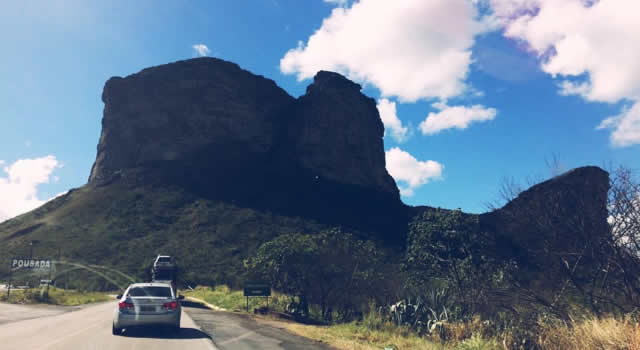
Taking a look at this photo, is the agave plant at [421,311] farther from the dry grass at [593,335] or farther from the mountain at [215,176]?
the mountain at [215,176]

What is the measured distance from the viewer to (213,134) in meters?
103

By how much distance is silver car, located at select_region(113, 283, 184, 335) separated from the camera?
12.5 meters

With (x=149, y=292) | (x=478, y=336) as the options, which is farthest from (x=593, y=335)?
(x=149, y=292)

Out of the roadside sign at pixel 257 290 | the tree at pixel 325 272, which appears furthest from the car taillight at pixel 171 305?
the tree at pixel 325 272

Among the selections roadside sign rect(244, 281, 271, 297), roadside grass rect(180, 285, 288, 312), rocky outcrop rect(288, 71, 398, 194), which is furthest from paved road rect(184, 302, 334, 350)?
rocky outcrop rect(288, 71, 398, 194)

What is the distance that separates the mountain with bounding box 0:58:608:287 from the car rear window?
3607 centimetres

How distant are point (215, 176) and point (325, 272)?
70362 millimetres

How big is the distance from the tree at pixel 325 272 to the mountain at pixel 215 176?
83.9 feet

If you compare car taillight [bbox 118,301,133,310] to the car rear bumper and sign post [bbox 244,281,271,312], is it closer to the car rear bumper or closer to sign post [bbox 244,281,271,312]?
the car rear bumper

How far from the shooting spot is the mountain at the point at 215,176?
62688 millimetres

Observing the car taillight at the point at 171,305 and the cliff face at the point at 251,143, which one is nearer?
the car taillight at the point at 171,305

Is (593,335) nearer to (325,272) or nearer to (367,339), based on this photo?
(367,339)

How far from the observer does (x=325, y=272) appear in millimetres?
23688

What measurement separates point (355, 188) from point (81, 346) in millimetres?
91207
